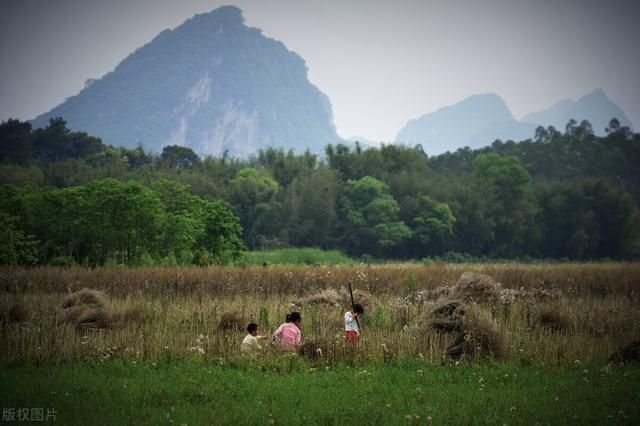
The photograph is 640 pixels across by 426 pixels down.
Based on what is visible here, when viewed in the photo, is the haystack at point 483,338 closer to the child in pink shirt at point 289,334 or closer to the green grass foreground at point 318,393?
the green grass foreground at point 318,393

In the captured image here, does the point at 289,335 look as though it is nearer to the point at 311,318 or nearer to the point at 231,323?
the point at 231,323

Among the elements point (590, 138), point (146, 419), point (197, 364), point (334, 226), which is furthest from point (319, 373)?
point (590, 138)

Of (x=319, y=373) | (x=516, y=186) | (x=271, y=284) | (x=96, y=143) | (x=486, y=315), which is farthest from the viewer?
(x=96, y=143)

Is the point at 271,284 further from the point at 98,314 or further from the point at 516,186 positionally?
the point at 516,186

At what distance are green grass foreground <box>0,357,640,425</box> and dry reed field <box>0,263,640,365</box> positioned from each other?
71 cm

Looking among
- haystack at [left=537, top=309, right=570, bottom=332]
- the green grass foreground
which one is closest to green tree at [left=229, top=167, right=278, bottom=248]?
haystack at [left=537, top=309, right=570, bottom=332]

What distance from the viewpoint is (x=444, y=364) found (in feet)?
37.6

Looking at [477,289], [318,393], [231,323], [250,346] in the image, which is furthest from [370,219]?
[318,393]

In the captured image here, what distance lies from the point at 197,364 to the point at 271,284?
44.2 feet

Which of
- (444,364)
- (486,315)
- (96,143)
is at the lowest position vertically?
(444,364)

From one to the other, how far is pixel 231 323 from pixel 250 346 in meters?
2.93

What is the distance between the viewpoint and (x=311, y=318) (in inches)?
625

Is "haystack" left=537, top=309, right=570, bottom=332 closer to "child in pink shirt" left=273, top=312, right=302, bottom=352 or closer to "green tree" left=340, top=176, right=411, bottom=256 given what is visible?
"child in pink shirt" left=273, top=312, right=302, bottom=352

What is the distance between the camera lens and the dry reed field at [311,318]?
11695 mm
